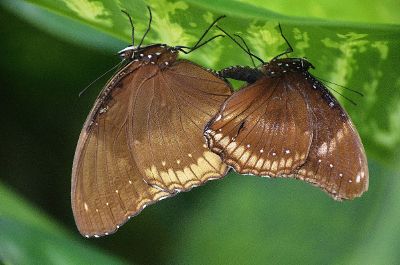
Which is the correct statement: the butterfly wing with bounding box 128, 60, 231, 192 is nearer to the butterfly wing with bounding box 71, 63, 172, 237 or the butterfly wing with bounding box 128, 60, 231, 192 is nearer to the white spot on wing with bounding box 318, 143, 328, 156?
the butterfly wing with bounding box 71, 63, 172, 237

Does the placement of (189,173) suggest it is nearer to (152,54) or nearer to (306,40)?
(152,54)

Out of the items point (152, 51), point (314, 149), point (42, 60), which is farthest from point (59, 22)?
point (314, 149)

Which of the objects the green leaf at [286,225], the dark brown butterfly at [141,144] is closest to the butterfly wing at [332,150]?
the dark brown butterfly at [141,144]

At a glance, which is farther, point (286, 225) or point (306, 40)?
point (286, 225)

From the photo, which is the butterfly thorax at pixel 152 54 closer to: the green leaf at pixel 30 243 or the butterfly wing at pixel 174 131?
the butterfly wing at pixel 174 131

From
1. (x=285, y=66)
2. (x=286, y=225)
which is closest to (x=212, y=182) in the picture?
(x=286, y=225)

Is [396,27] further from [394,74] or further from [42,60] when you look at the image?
[42,60]

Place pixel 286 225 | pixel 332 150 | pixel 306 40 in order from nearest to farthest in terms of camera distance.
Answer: pixel 306 40 < pixel 332 150 < pixel 286 225
